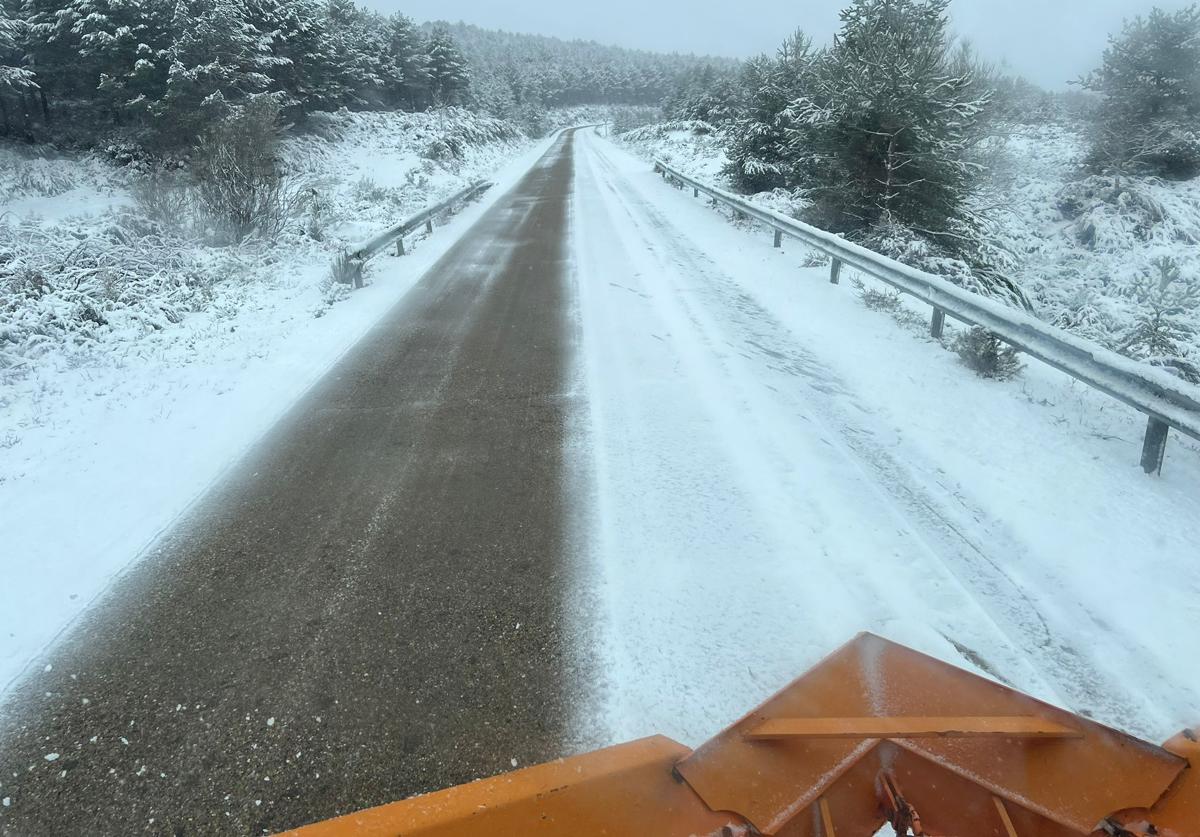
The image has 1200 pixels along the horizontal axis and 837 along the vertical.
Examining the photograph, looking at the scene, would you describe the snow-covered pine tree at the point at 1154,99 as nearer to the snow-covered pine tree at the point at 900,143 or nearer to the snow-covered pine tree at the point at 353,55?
the snow-covered pine tree at the point at 900,143

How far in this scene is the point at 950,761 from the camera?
173 centimetres

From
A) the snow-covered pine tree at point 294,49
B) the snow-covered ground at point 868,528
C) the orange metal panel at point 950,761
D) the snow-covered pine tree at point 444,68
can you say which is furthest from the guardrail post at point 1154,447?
the snow-covered pine tree at point 444,68

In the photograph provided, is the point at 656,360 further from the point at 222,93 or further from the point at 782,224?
the point at 222,93

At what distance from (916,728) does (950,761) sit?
103mm

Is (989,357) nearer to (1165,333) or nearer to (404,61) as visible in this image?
(1165,333)

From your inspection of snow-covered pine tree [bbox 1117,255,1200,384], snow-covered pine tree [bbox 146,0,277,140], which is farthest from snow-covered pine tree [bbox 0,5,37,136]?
snow-covered pine tree [bbox 1117,255,1200,384]

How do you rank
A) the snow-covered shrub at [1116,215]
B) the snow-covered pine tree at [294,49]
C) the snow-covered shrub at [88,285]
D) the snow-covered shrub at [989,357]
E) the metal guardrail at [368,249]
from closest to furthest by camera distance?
the snow-covered shrub at [989,357] → the snow-covered shrub at [88,285] → the metal guardrail at [368,249] → the snow-covered shrub at [1116,215] → the snow-covered pine tree at [294,49]

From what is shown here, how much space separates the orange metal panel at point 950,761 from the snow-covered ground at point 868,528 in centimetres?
76

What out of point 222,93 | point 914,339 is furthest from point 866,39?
point 222,93

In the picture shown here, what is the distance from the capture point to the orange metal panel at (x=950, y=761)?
5.41 feet

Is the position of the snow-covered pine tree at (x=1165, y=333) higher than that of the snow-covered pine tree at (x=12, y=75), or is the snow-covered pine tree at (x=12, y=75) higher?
the snow-covered pine tree at (x=12, y=75)

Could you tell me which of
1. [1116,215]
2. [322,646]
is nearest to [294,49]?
[1116,215]

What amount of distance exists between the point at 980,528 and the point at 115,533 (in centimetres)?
509

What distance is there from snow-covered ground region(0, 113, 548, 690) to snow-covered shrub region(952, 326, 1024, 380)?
612 centimetres
